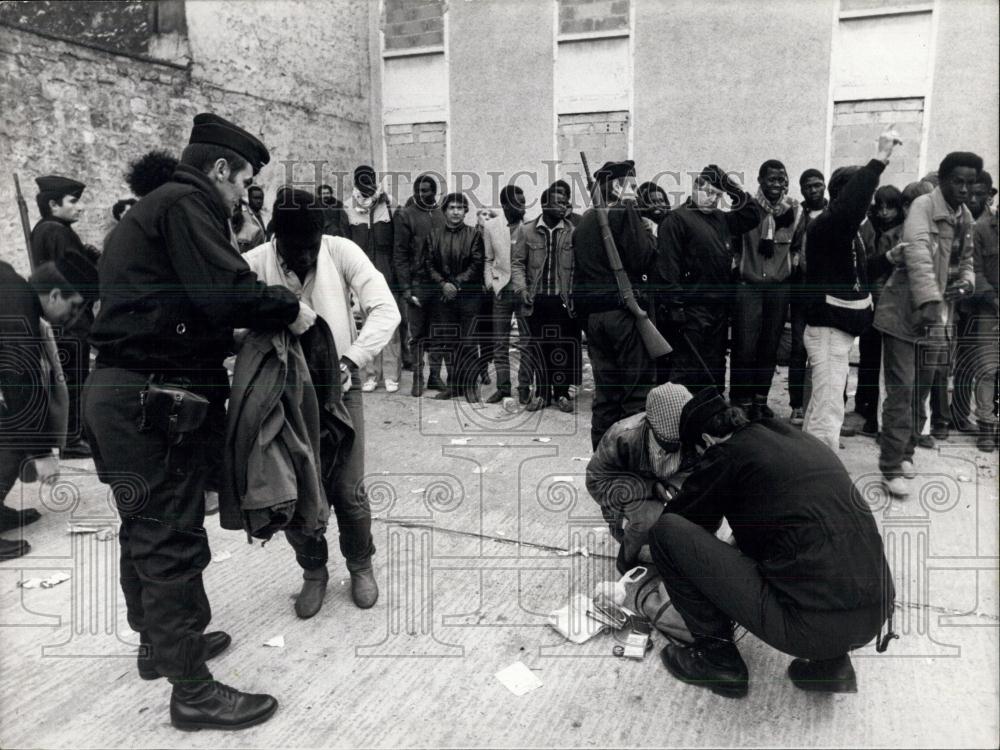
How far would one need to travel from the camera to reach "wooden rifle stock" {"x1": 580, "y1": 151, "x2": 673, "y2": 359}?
4566mm

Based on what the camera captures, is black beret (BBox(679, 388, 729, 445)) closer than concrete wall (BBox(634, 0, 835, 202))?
Yes

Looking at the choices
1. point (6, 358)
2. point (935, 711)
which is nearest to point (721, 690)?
point (935, 711)

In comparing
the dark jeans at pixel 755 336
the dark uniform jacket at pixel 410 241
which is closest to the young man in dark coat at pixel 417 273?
the dark uniform jacket at pixel 410 241

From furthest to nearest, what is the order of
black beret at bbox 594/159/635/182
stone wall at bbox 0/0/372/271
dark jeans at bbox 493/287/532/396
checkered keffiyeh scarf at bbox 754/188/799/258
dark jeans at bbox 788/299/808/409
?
stone wall at bbox 0/0/372/271 < dark jeans at bbox 493/287/532/396 < dark jeans at bbox 788/299/808/409 < checkered keffiyeh scarf at bbox 754/188/799/258 < black beret at bbox 594/159/635/182

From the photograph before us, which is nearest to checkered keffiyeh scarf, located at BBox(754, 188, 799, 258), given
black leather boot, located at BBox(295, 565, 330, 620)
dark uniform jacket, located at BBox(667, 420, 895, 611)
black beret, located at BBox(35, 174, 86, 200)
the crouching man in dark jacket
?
the crouching man in dark jacket

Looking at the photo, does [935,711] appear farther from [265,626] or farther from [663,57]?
[663,57]

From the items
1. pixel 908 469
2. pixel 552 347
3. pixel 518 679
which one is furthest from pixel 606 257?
pixel 518 679

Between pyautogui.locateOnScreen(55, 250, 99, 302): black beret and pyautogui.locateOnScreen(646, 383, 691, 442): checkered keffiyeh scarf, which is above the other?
pyautogui.locateOnScreen(55, 250, 99, 302): black beret

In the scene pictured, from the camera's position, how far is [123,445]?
7.88ft

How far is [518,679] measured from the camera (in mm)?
2727

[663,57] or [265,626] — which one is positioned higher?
[663,57]

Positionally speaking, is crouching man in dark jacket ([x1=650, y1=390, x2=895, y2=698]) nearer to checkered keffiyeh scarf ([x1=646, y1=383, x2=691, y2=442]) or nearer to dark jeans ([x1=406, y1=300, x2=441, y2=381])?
checkered keffiyeh scarf ([x1=646, y1=383, x2=691, y2=442])

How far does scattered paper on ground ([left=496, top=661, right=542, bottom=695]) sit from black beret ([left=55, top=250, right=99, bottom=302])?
3.80 meters

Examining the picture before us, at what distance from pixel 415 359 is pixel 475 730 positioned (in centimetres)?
484
